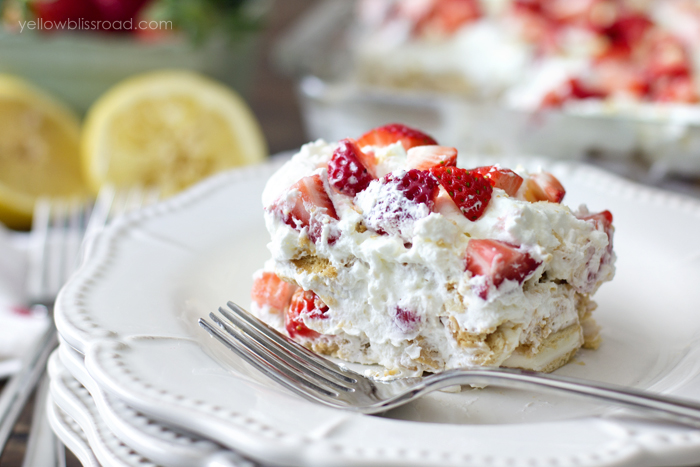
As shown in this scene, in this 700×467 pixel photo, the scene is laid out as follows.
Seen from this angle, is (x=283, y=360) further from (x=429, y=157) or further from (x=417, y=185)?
(x=429, y=157)

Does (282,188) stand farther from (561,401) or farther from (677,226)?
(677,226)

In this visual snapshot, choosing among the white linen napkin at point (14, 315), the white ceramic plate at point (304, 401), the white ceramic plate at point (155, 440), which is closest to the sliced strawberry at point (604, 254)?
the white ceramic plate at point (304, 401)

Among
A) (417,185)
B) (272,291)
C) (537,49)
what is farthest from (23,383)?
(537,49)

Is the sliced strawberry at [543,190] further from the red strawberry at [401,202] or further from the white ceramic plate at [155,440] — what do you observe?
the white ceramic plate at [155,440]

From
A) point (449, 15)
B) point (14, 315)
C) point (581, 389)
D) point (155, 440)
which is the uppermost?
point (449, 15)


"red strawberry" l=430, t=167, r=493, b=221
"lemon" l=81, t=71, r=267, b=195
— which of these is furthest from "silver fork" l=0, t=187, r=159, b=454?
"red strawberry" l=430, t=167, r=493, b=221

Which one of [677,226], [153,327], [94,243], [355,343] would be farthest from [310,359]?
[677,226]
